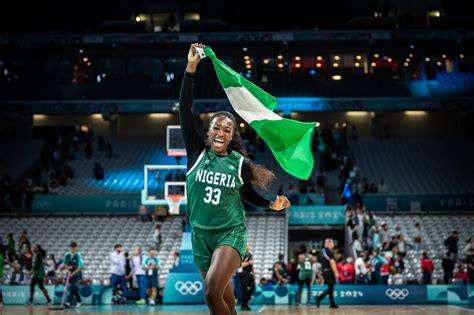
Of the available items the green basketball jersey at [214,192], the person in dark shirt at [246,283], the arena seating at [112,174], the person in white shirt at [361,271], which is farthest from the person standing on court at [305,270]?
the green basketball jersey at [214,192]

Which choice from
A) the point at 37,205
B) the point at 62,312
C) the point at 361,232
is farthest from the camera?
the point at 37,205

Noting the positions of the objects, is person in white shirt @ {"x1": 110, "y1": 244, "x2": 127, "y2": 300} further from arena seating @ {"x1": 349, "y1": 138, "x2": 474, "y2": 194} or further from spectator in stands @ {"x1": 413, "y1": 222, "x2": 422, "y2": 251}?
arena seating @ {"x1": 349, "y1": 138, "x2": 474, "y2": 194}

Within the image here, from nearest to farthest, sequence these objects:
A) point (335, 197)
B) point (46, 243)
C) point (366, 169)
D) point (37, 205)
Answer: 1. point (46, 243)
2. point (37, 205)
3. point (335, 197)
4. point (366, 169)

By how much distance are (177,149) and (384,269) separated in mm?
8236

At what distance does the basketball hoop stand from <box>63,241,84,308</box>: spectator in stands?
4014mm

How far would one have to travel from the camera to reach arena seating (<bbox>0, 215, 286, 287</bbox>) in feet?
109

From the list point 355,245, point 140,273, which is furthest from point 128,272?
point 355,245

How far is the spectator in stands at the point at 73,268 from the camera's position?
24203 mm

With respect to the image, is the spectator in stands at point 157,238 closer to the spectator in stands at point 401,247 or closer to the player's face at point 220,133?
the spectator in stands at point 401,247

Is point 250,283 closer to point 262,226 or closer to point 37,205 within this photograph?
point 262,226

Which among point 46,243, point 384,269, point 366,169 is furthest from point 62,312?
point 366,169

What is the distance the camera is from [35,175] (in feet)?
146

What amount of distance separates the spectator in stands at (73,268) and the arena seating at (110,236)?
20.6 ft

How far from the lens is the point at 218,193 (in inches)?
327
